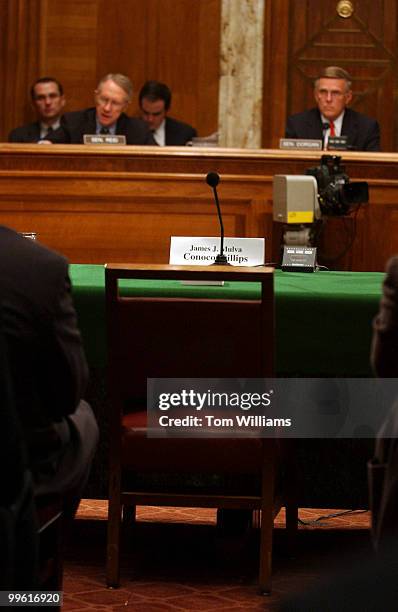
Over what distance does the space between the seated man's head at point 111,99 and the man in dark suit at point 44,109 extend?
1.91 ft

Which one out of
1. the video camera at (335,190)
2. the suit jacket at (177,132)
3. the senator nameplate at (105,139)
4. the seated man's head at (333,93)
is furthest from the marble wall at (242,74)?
the video camera at (335,190)

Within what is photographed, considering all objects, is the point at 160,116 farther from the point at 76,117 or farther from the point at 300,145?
the point at 300,145

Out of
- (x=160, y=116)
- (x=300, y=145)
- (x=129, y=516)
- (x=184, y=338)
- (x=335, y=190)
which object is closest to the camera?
(x=184, y=338)

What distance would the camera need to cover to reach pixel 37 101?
27.7ft

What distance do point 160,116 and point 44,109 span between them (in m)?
0.89

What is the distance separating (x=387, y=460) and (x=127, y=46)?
753 centimetres

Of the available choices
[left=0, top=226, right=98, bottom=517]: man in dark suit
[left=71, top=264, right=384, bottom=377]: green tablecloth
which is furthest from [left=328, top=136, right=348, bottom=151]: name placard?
[left=0, top=226, right=98, bottom=517]: man in dark suit

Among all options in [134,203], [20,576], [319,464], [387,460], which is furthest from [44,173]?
[20,576]

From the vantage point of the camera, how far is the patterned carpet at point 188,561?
3010 millimetres

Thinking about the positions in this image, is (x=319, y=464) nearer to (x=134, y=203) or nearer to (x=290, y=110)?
(x=134, y=203)

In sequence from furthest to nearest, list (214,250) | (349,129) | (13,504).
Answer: (349,129)
(214,250)
(13,504)

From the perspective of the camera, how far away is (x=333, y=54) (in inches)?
364

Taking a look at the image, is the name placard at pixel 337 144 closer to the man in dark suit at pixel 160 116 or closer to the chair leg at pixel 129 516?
the man in dark suit at pixel 160 116

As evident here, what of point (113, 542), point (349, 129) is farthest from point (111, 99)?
point (113, 542)
